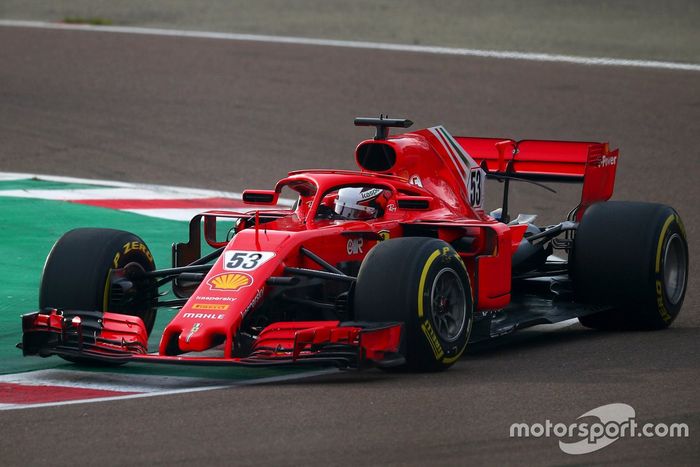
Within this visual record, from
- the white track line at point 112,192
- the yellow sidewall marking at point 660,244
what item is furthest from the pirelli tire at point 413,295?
the white track line at point 112,192

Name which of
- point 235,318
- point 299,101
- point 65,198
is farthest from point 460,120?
point 235,318

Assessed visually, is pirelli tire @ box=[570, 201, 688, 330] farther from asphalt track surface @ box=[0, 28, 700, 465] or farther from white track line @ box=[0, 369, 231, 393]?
white track line @ box=[0, 369, 231, 393]

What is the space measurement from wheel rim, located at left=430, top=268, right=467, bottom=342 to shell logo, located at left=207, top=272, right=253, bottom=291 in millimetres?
1096

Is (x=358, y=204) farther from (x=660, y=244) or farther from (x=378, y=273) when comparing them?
(x=660, y=244)

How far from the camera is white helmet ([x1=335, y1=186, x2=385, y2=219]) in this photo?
30.8ft

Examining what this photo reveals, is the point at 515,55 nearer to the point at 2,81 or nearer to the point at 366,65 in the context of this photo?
the point at 366,65

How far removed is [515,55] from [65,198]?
10670 mm

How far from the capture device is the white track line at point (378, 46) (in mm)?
22656

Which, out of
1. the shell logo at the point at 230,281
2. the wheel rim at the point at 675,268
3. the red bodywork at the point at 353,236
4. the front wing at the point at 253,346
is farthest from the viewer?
the wheel rim at the point at 675,268

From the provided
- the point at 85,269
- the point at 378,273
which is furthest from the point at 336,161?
the point at 378,273

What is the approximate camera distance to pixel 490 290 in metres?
9.23

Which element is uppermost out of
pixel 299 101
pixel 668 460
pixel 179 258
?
pixel 299 101

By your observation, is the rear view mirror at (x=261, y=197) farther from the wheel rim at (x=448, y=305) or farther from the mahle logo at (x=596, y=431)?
the mahle logo at (x=596, y=431)

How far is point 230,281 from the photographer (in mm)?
8414
